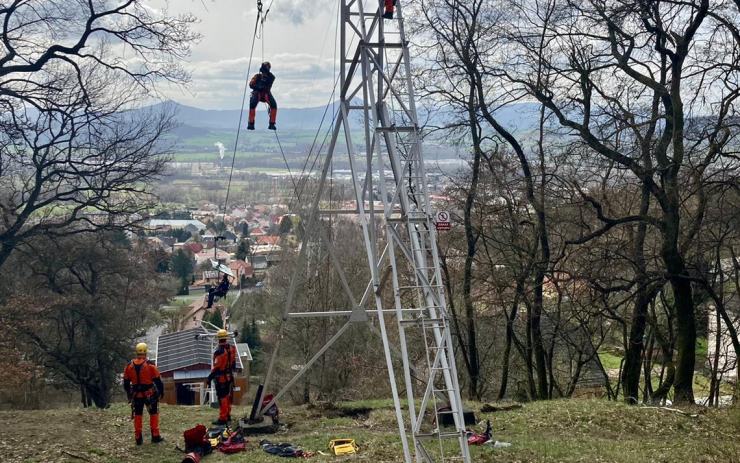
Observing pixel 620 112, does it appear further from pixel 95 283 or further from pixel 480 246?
pixel 95 283

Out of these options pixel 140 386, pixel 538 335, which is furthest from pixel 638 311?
pixel 140 386

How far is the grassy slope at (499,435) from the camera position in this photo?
11711mm

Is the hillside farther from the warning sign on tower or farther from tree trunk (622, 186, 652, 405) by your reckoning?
tree trunk (622, 186, 652, 405)

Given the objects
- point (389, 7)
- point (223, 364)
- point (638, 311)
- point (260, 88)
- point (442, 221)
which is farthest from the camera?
point (638, 311)

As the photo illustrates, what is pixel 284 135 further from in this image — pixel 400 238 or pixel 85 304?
pixel 400 238

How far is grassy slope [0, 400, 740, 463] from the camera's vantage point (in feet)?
38.4

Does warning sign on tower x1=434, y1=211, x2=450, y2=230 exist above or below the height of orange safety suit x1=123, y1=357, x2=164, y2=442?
above

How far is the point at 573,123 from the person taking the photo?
723 inches

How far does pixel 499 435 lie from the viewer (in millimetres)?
13711

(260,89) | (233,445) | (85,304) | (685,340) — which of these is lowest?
(233,445)

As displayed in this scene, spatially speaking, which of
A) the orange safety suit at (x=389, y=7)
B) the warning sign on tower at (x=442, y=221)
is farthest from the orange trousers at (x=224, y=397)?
the orange safety suit at (x=389, y=7)

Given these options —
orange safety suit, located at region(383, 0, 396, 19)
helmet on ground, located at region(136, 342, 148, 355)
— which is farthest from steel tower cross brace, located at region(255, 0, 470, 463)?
helmet on ground, located at region(136, 342, 148, 355)

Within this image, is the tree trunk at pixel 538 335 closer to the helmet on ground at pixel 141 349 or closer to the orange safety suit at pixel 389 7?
the orange safety suit at pixel 389 7

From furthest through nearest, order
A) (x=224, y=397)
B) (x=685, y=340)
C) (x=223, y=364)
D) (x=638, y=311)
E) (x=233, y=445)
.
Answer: (x=638, y=311)
(x=685, y=340)
(x=224, y=397)
(x=223, y=364)
(x=233, y=445)
